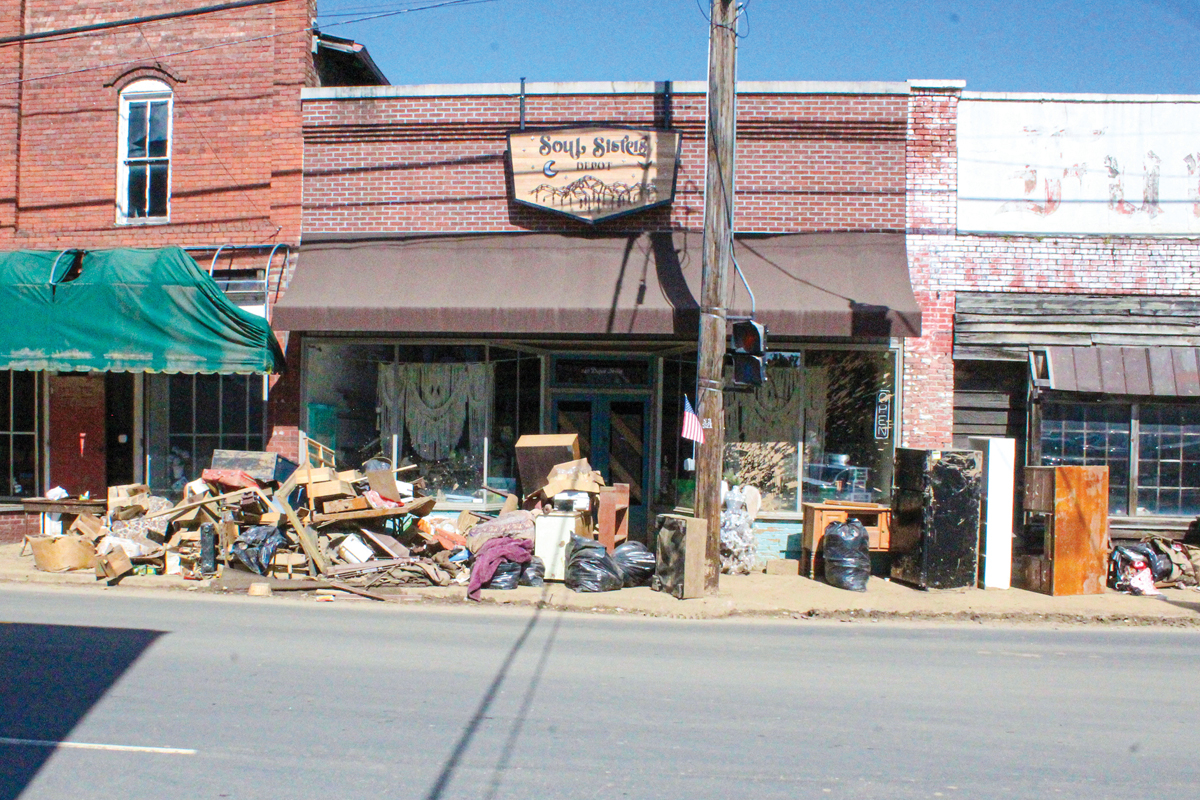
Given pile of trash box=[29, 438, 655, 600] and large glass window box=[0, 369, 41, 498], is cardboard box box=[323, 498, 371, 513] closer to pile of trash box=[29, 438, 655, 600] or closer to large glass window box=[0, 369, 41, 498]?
pile of trash box=[29, 438, 655, 600]

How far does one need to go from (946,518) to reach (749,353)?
3.27 m

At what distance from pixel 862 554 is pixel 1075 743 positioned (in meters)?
5.75

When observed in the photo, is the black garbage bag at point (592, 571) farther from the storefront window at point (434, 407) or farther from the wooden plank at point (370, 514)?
the storefront window at point (434, 407)

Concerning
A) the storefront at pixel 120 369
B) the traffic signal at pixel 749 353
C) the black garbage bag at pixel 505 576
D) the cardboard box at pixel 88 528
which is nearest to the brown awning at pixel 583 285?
the storefront at pixel 120 369

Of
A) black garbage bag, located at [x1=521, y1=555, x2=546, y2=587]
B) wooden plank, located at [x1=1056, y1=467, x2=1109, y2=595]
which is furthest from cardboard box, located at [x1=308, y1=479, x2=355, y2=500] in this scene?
wooden plank, located at [x1=1056, y1=467, x2=1109, y2=595]

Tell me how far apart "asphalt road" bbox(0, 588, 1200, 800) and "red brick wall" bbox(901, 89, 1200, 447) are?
4344 mm

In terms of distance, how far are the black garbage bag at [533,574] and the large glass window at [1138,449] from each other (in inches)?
276

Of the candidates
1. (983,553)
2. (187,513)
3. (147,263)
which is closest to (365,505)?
(187,513)

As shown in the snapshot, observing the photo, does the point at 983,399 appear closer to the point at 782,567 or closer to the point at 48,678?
the point at 782,567

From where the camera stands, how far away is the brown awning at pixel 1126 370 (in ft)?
41.3

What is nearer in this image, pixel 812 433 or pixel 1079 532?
pixel 1079 532

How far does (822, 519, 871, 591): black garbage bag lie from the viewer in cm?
1147

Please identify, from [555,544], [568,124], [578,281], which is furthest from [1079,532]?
[568,124]

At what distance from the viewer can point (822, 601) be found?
1083cm
